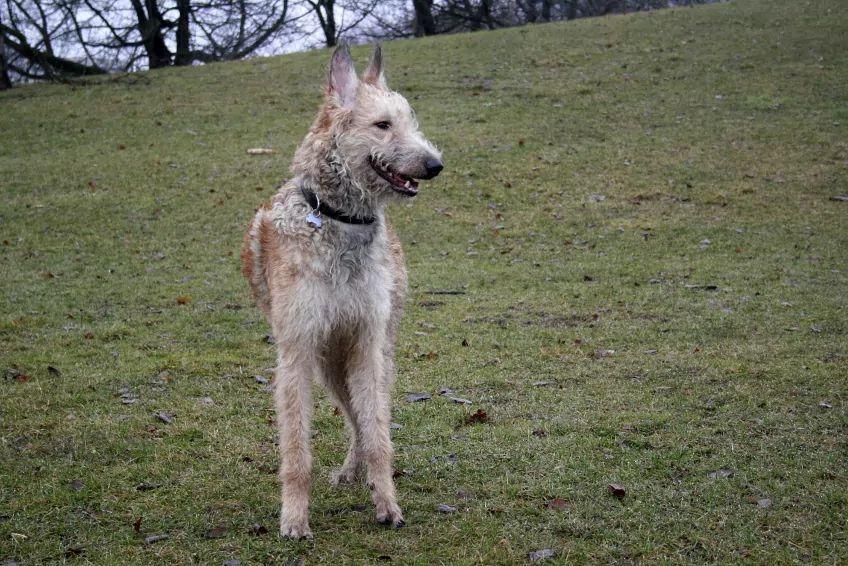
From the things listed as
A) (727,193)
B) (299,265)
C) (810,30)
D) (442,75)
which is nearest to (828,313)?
(727,193)

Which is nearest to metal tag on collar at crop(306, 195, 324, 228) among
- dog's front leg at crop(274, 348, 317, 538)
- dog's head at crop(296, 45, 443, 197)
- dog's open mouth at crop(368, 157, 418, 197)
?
dog's head at crop(296, 45, 443, 197)

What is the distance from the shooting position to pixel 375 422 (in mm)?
4414

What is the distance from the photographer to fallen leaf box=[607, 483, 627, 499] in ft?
15.2

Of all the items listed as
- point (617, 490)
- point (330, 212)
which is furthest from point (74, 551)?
point (617, 490)

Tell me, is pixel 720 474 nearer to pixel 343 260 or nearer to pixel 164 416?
pixel 343 260

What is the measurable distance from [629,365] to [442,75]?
51.5 feet

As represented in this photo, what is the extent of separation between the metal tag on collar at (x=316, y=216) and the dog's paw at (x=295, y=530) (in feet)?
4.87

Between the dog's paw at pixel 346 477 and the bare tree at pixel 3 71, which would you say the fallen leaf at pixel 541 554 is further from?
the bare tree at pixel 3 71

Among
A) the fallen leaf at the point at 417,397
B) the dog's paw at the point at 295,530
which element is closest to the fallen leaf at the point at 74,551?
the dog's paw at the point at 295,530

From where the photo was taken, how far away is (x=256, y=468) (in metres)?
5.19

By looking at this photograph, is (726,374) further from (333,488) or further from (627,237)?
(627,237)

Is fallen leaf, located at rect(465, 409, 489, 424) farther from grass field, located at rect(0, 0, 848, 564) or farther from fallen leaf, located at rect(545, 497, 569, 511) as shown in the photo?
fallen leaf, located at rect(545, 497, 569, 511)

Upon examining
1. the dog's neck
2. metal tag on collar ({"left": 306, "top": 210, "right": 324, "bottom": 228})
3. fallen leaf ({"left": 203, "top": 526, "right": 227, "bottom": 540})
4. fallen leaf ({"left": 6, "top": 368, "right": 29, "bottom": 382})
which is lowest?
fallen leaf ({"left": 203, "top": 526, "right": 227, "bottom": 540})

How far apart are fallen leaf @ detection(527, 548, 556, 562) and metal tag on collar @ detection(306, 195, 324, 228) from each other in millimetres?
1916
